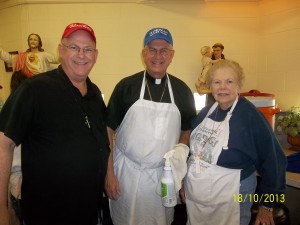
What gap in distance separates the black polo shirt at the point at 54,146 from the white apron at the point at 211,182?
466 millimetres

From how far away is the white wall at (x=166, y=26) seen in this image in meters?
2.99

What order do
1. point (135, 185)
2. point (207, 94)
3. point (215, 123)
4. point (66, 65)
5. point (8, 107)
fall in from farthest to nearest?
point (207, 94) → point (135, 185) → point (215, 123) → point (66, 65) → point (8, 107)

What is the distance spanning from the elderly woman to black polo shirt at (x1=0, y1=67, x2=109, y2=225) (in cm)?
49

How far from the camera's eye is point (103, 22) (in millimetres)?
3012

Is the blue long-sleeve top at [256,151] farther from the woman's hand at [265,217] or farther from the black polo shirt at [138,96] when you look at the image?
the black polo shirt at [138,96]

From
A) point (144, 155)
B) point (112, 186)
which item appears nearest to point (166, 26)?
point (144, 155)

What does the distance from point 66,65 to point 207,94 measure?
77.5 inches

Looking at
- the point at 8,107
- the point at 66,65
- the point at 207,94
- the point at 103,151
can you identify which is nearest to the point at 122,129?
the point at 103,151

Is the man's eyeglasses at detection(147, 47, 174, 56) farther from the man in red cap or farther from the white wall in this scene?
the white wall

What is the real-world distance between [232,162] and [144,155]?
1.45 ft

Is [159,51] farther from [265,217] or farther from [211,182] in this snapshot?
[265,217]

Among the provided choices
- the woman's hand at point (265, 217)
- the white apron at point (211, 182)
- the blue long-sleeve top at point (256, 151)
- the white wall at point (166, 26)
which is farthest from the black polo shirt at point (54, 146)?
the white wall at point (166, 26)

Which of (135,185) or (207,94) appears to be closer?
(135,185)

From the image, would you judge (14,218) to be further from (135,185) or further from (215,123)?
(215,123)
